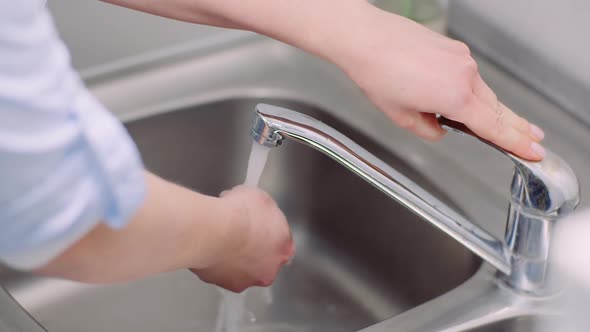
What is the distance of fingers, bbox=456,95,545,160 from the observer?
66cm

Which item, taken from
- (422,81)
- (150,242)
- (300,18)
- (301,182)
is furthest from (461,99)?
(301,182)

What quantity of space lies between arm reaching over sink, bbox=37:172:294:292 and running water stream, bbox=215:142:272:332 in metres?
0.04

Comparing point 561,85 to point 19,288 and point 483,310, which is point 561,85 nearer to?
point 483,310

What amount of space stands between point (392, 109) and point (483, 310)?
0.18m

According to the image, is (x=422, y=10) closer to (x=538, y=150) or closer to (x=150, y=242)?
(x=538, y=150)

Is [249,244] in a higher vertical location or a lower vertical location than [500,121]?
lower

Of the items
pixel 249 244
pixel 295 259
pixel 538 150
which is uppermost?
pixel 538 150

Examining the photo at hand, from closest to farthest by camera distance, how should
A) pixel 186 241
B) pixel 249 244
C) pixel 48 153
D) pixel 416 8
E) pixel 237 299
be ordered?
1. pixel 48 153
2. pixel 186 241
3. pixel 249 244
4. pixel 237 299
5. pixel 416 8

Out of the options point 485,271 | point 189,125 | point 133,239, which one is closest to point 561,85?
point 485,271

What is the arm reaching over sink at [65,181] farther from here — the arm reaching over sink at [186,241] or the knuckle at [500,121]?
the knuckle at [500,121]

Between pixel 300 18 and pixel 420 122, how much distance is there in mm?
125

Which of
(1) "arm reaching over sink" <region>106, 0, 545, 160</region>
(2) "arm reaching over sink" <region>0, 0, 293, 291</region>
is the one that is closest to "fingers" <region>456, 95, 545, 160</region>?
(1) "arm reaching over sink" <region>106, 0, 545, 160</region>

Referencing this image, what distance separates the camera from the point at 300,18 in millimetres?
720

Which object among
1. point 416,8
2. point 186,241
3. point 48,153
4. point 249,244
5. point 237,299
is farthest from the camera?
point 416,8
